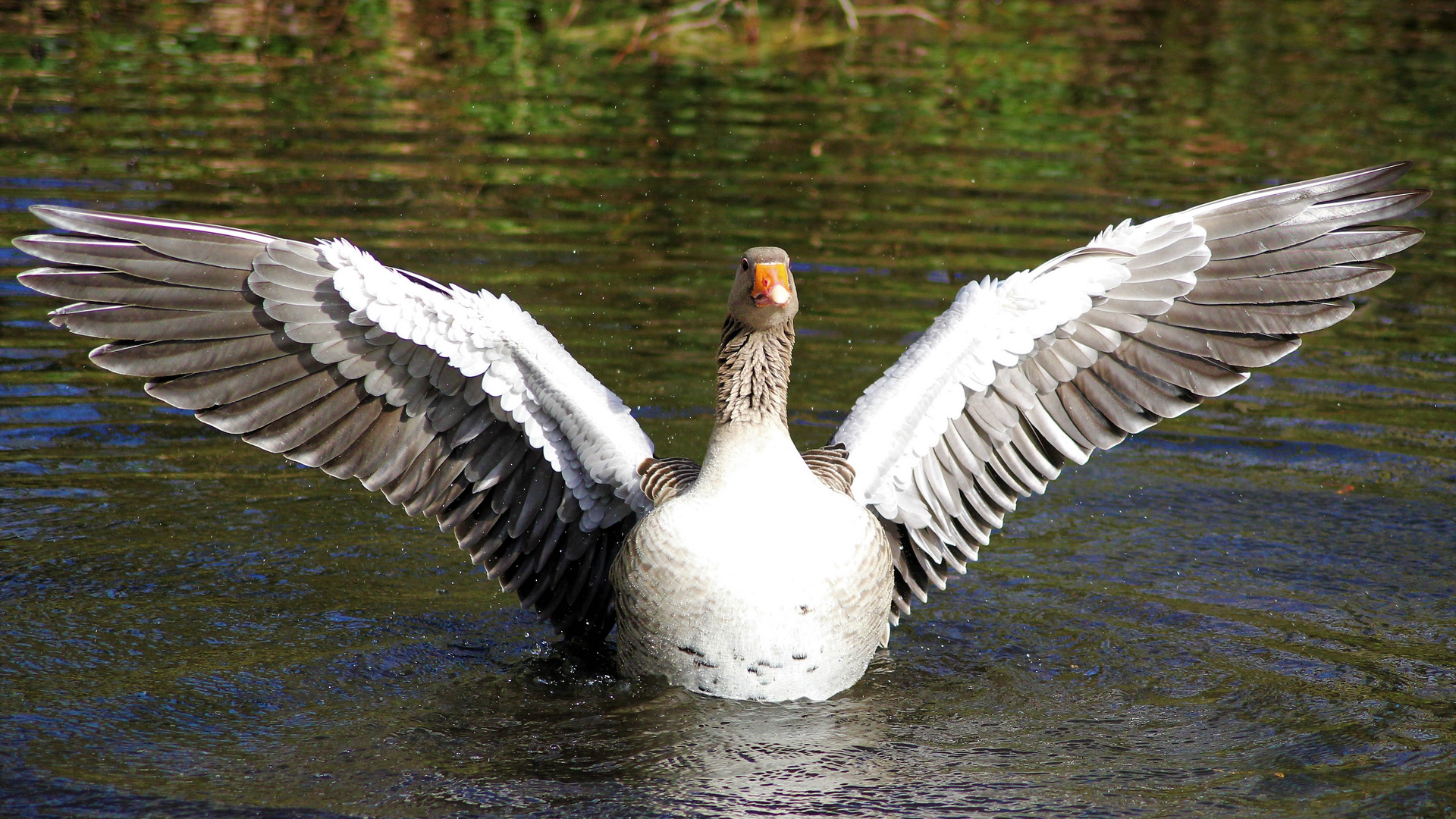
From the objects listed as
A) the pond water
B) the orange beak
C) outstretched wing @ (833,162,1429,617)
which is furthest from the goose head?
the pond water

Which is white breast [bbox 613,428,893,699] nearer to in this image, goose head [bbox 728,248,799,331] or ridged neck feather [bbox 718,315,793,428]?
ridged neck feather [bbox 718,315,793,428]

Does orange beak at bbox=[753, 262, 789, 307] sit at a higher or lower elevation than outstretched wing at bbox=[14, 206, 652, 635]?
higher

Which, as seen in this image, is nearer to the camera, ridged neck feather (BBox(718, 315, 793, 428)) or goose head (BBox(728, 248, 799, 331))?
goose head (BBox(728, 248, 799, 331))

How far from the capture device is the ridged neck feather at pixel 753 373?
5828mm

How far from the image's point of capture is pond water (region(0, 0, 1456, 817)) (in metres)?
5.65

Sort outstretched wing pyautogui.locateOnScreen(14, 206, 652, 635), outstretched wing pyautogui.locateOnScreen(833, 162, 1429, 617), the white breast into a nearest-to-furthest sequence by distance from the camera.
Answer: the white breast → outstretched wing pyautogui.locateOnScreen(14, 206, 652, 635) → outstretched wing pyautogui.locateOnScreen(833, 162, 1429, 617)

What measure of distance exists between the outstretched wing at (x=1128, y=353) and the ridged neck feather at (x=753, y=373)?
53 centimetres

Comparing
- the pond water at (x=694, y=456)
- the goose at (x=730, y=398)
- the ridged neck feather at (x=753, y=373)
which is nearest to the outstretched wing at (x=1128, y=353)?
the goose at (x=730, y=398)

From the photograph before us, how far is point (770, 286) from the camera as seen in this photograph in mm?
5668

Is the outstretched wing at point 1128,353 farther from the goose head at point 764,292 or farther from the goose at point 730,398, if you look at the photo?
the goose head at point 764,292

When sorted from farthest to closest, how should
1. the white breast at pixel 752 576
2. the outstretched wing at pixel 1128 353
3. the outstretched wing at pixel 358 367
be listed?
the outstretched wing at pixel 1128 353, the outstretched wing at pixel 358 367, the white breast at pixel 752 576

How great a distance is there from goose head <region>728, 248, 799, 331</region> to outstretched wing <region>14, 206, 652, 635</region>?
71cm

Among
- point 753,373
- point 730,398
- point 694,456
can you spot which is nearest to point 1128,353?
point 753,373

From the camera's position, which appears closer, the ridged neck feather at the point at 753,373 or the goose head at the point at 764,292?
the goose head at the point at 764,292
